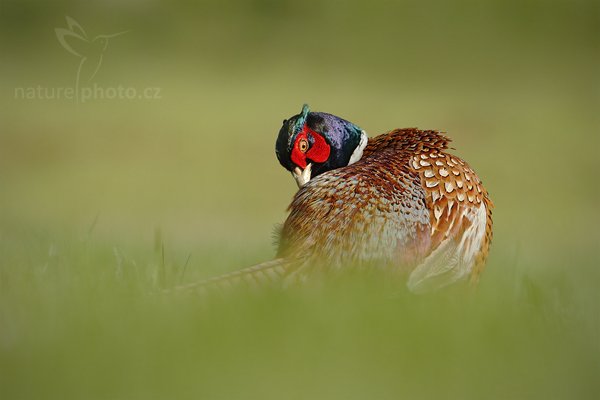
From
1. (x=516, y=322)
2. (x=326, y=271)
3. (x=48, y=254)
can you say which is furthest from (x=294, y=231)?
(x=516, y=322)

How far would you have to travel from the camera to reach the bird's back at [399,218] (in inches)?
122

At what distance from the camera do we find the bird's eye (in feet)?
12.2

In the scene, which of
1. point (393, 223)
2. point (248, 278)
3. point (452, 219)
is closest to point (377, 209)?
point (393, 223)

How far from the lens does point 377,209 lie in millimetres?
3203

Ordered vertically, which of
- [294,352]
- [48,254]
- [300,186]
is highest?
[300,186]

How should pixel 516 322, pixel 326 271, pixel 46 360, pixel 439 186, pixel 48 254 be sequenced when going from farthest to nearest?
pixel 439 186 < pixel 326 271 < pixel 48 254 < pixel 516 322 < pixel 46 360

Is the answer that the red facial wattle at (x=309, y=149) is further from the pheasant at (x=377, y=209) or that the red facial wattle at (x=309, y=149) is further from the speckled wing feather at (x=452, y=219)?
the speckled wing feather at (x=452, y=219)

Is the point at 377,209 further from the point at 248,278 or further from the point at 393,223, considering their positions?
the point at 248,278

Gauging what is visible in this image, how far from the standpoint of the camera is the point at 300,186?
12.2ft

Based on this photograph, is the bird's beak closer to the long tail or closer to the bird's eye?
the bird's eye

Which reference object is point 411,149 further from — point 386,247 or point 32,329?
point 32,329

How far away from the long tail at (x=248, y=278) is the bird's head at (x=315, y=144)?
0.77 metres

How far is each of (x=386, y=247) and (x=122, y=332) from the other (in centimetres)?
133

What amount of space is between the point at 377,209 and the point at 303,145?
0.67m
